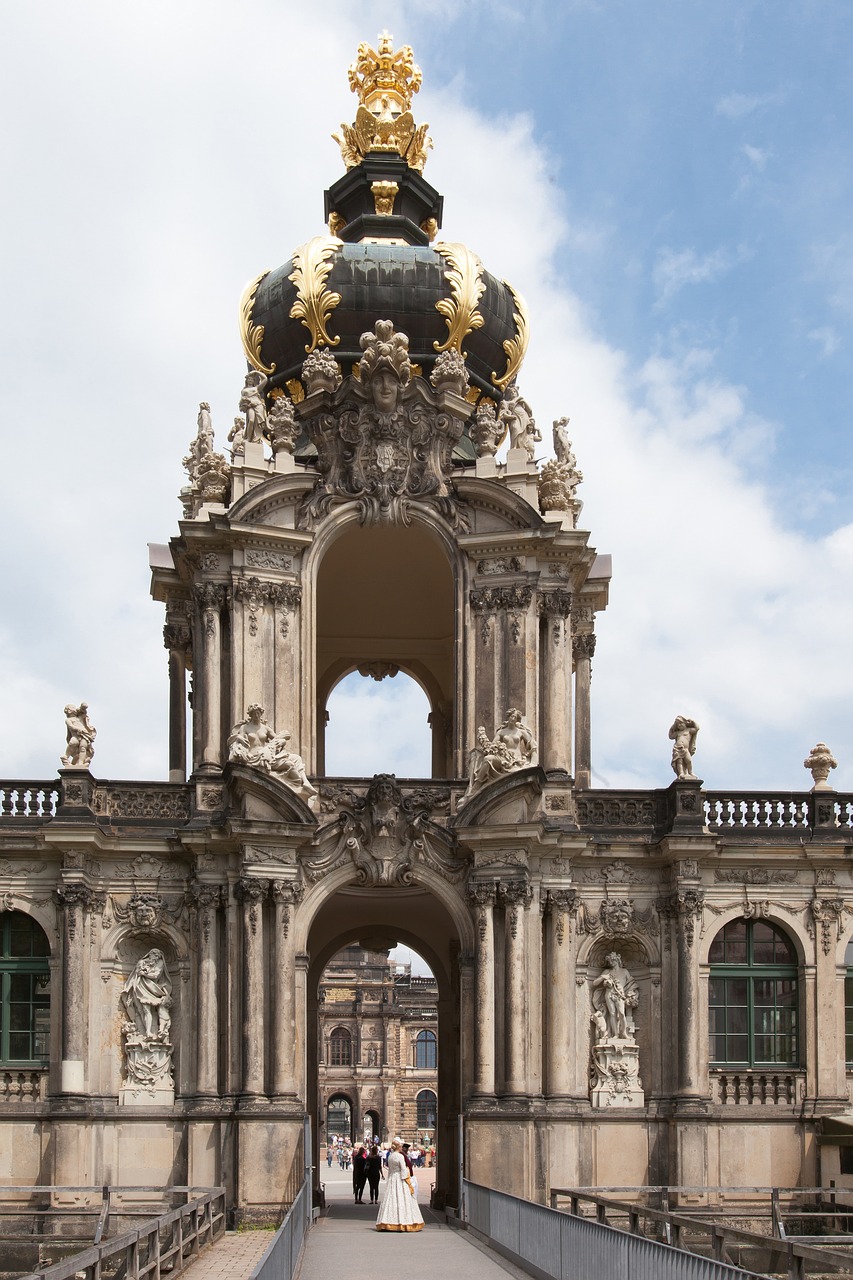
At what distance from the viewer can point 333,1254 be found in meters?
25.8

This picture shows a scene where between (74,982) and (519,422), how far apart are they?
502 inches

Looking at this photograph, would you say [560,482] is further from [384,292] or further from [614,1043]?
[614,1043]

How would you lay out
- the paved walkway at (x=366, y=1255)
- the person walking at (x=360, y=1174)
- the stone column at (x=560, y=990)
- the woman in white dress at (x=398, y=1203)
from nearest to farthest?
the paved walkway at (x=366, y=1255) < the woman in white dress at (x=398, y=1203) < the stone column at (x=560, y=990) < the person walking at (x=360, y=1174)

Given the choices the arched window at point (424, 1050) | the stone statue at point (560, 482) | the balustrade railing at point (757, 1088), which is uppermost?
the stone statue at point (560, 482)

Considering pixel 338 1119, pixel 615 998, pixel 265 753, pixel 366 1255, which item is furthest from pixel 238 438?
pixel 338 1119

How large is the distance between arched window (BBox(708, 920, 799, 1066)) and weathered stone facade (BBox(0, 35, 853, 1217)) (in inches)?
1.8

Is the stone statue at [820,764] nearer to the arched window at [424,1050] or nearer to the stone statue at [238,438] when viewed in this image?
the stone statue at [238,438]

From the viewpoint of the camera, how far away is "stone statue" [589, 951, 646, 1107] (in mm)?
33094

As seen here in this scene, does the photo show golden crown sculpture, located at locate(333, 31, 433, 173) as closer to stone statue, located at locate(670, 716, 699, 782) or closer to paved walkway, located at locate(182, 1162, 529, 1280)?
stone statue, located at locate(670, 716, 699, 782)

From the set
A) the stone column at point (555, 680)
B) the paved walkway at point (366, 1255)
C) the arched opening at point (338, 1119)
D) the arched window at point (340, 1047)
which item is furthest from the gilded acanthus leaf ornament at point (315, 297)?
the arched opening at point (338, 1119)

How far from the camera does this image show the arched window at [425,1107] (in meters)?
93.7

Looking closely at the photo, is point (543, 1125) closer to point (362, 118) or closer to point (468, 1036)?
point (468, 1036)

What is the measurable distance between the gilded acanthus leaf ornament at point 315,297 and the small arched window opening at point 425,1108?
2451 inches

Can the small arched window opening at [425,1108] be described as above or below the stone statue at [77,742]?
below
